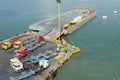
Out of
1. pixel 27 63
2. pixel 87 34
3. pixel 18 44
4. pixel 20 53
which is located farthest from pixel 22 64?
pixel 87 34

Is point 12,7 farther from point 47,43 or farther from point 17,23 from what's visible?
point 47,43

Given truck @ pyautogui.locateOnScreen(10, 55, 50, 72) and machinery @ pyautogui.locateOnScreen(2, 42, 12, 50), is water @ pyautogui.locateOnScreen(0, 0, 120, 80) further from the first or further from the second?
machinery @ pyautogui.locateOnScreen(2, 42, 12, 50)

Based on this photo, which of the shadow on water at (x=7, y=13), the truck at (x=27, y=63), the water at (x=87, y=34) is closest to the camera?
the truck at (x=27, y=63)

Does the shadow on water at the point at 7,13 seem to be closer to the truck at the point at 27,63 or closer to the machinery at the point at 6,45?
the machinery at the point at 6,45

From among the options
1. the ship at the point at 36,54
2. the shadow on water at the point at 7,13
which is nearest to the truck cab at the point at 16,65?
the ship at the point at 36,54

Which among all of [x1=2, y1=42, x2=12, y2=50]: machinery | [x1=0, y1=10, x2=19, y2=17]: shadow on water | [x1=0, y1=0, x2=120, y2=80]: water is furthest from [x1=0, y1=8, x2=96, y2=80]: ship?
[x1=0, y1=10, x2=19, y2=17]: shadow on water

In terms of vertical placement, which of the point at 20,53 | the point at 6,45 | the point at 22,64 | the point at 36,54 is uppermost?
the point at 6,45

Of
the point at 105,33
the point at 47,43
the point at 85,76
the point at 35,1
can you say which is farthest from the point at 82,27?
the point at 35,1

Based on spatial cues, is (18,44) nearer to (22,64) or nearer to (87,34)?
(22,64)
